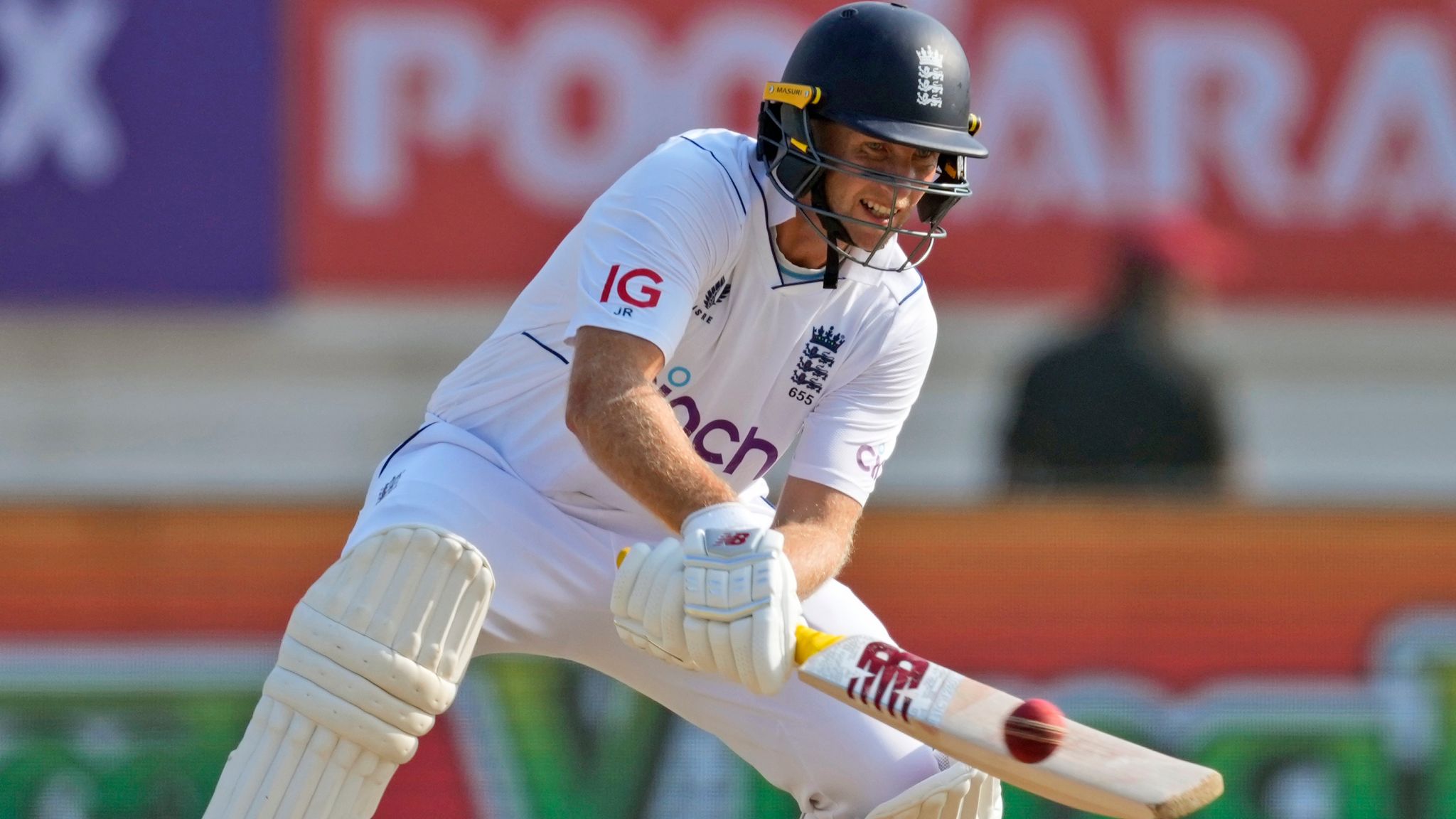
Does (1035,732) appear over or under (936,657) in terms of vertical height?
over

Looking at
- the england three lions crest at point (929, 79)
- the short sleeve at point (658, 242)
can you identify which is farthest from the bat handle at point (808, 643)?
the england three lions crest at point (929, 79)

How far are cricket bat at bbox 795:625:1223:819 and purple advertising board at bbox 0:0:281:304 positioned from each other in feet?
14.4

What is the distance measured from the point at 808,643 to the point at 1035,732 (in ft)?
1.06

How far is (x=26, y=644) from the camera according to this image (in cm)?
380

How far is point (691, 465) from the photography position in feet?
8.48

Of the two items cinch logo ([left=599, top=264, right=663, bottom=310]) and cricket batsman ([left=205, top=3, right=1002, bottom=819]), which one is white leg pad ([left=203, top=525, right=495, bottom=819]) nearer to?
cricket batsman ([left=205, top=3, right=1002, bottom=819])

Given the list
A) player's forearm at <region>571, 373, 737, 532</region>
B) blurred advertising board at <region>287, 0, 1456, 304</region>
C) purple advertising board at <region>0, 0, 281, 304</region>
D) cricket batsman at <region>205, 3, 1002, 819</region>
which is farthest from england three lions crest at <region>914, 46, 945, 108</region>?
purple advertising board at <region>0, 0, 281, 304</region>

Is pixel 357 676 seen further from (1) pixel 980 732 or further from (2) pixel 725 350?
(1) pixel 980 732

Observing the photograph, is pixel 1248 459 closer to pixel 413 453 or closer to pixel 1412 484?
pixel 1412 484

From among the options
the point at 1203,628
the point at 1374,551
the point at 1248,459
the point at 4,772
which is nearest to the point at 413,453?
the point at 4,772

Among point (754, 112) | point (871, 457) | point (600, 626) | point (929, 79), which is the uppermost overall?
point (754, 112)

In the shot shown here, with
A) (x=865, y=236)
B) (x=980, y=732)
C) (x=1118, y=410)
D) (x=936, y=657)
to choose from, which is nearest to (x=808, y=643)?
(x=980, y=732)

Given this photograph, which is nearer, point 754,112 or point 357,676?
point 357,676

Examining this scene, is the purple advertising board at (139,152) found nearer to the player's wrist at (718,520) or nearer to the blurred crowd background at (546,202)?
the blurred crowd background at (546,202)
